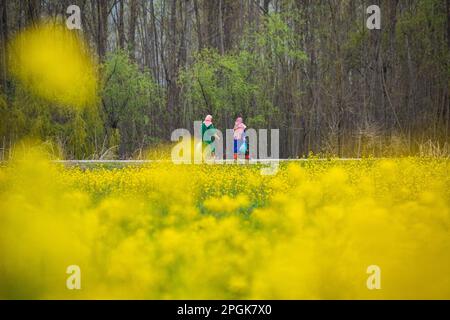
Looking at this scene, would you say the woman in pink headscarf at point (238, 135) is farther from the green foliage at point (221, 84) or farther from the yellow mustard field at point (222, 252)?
the yellow mustard field at point (222, 252)

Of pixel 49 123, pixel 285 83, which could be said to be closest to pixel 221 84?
pixel 285 83

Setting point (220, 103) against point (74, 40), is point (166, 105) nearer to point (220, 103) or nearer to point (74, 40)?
point (220, 103)

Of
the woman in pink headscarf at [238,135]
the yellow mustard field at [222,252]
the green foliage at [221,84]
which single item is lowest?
the yellow mustard field at [222,252]

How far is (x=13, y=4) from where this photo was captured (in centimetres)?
1880

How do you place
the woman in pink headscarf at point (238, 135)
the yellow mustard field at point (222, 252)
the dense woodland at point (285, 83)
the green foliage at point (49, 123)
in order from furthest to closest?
1. the dense woodland at point (285, 83)
2. the green foliage at point (49, 123)
3. the woman in pink headscarf at point (238, 135)
4. the yellow mustard field at point (222, 252)

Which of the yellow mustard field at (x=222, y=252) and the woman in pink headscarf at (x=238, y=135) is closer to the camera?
the yellow mustard field at (x=222, y=252)

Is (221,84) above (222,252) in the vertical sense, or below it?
above

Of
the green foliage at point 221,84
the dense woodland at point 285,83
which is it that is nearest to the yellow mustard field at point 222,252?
the dense woodland at point 285,83

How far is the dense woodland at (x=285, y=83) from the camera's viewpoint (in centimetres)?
1617

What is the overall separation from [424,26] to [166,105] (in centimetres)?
952

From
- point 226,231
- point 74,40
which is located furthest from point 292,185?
point 74,40

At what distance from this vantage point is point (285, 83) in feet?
72.6

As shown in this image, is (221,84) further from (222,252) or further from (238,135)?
(222,252)

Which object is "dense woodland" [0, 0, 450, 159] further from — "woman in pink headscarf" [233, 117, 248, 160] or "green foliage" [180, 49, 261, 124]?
"woman in pink headscarf" [233, 117, 248, 160]
